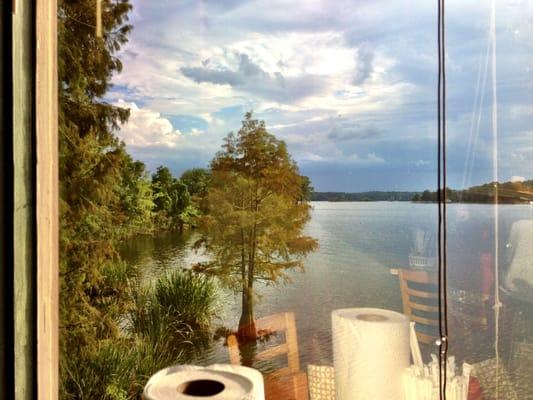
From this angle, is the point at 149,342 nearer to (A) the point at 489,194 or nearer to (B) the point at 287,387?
(B) the point at 287,387

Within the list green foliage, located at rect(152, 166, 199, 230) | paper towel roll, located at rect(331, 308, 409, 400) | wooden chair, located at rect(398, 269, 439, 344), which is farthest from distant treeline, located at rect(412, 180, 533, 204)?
green foliage, located at rect(152, 166, 199, 230)

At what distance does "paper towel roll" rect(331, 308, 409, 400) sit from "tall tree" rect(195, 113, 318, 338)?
17 centimetres

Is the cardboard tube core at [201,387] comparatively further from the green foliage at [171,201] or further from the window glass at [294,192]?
the green foliage at [171,201]

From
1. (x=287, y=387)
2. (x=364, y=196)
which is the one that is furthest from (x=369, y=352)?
(x=364, y=196)

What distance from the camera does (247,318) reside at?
0.98 m

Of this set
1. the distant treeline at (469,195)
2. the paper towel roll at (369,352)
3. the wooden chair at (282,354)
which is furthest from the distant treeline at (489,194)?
the wooden chair at (282,354)

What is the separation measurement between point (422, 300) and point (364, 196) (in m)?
0.25

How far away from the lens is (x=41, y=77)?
2.28 ft

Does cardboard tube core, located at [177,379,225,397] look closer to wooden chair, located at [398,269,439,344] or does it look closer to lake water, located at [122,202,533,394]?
lake water, located at [122,202,533,394]

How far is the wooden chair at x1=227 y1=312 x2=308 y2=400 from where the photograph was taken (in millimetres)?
954

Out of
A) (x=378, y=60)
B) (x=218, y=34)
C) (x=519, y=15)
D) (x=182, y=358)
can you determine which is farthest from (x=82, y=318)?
(x=519, y=15)

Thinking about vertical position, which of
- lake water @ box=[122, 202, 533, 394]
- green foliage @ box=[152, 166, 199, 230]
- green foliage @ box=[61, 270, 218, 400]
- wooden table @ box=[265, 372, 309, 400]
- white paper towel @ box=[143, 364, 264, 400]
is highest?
green foliage @ box=[152, 166, 199, 230]

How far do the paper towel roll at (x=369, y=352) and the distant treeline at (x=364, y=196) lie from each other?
0.78 feet

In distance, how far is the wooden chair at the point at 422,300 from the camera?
0.90 meters
